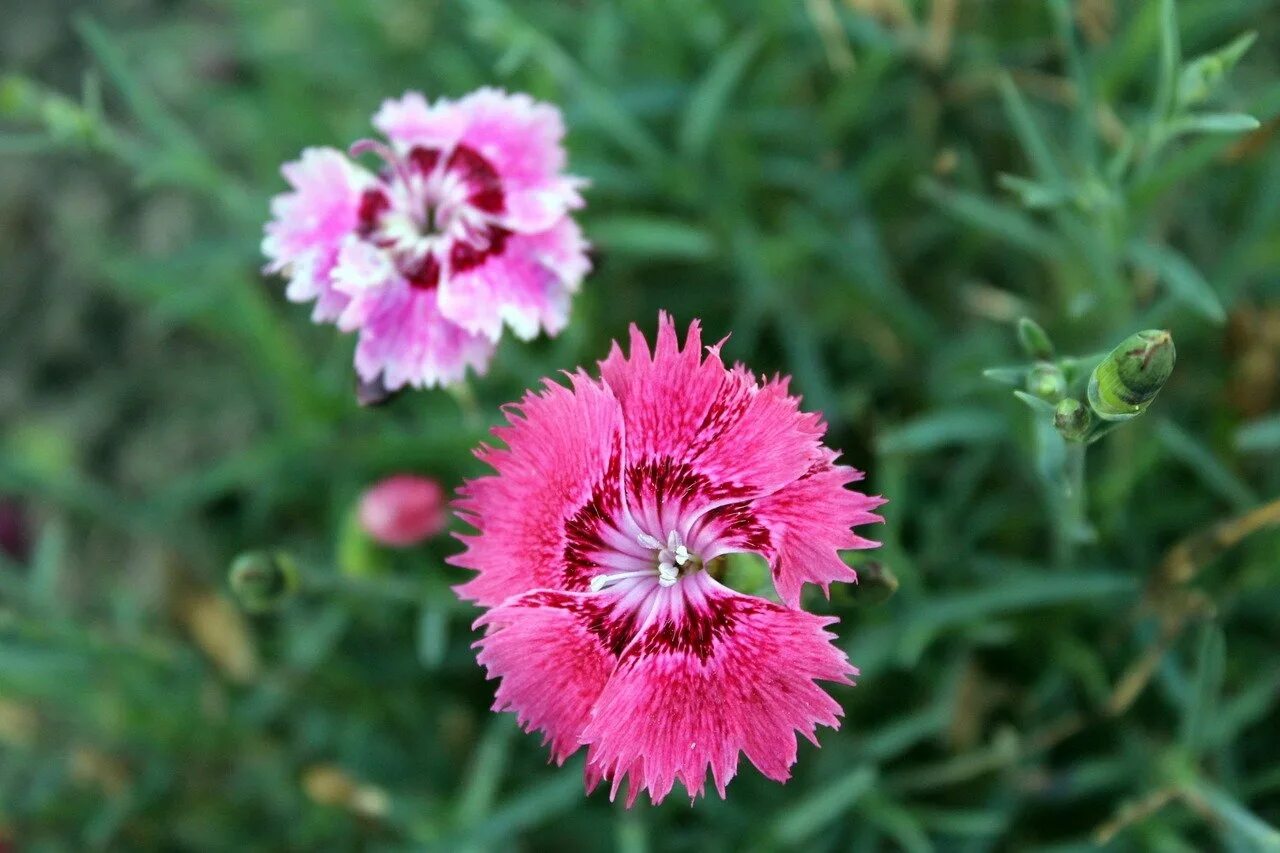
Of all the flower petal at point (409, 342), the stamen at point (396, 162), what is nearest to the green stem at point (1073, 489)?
the flower petal at point (409, 342)

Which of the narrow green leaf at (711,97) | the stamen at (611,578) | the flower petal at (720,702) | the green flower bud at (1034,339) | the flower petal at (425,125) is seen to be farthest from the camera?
the narrow green leaf at (711,97)

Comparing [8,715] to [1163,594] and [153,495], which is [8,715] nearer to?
[153,495]

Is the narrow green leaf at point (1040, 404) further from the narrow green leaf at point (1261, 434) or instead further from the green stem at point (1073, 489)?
the narrow green leaf at point (1261, 434)

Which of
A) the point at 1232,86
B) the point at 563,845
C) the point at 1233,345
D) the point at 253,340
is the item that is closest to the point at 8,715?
the point at 253,340

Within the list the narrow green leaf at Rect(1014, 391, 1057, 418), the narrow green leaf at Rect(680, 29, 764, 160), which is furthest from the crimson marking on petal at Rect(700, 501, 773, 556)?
the narrow green leaf at Rect(680, 29, 764, 160)

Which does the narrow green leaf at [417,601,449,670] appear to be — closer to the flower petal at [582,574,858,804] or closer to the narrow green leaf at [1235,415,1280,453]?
the flower petal at [582,574,858,804]

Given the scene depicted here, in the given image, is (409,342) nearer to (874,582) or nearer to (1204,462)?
(874,582)
